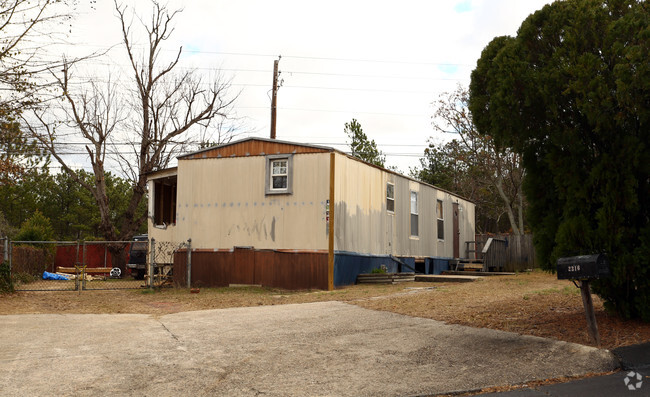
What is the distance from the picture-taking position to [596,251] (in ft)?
24.5

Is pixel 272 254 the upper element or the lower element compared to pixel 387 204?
lower

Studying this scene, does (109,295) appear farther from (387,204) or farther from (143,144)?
(143,144)

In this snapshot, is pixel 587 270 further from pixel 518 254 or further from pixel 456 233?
pixel 456 233

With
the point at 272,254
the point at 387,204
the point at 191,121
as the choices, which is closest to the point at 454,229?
the point at 387,204

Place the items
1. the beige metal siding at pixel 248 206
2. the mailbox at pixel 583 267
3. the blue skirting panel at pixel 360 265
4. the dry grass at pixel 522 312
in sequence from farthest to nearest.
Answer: the blue skirting panel at pixel 360 265 < the beige metal siding at pixel 248 206 < the dry grass at pixel 522 312 < the mailbox at pixel 583 267

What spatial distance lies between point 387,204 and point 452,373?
13.3 m

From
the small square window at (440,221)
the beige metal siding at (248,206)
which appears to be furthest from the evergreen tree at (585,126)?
the small square window at (440,221)

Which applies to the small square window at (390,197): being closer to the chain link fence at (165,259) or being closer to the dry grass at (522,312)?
the dry grass at (522,312)

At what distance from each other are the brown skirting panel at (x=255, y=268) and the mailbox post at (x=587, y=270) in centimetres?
977

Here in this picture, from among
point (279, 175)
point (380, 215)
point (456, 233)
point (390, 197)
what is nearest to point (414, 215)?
point (390, 197)

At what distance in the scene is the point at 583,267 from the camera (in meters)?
6.81

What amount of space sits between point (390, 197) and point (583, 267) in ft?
43.1

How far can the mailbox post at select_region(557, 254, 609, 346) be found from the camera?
6738 mm

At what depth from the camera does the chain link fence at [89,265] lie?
17422 mm
